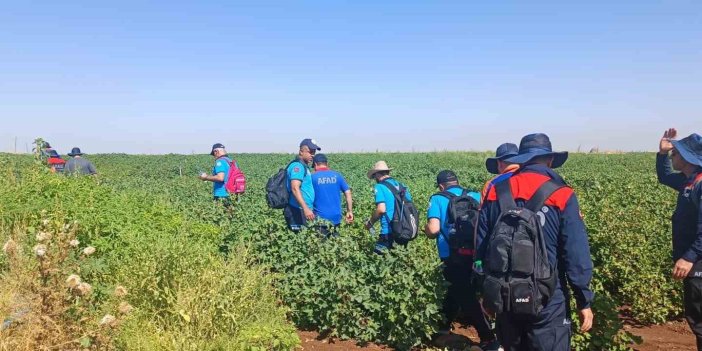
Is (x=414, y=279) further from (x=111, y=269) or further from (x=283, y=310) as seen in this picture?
(x=111, y=269)

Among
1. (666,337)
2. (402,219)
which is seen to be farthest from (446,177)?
(666,337)

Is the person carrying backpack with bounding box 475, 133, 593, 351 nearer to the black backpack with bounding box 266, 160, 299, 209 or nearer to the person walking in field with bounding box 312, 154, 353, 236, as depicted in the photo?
the person walking in field with bounding box 312, 154, 353, 236

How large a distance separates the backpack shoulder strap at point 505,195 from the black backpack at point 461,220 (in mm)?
1138

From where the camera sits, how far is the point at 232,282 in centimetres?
491

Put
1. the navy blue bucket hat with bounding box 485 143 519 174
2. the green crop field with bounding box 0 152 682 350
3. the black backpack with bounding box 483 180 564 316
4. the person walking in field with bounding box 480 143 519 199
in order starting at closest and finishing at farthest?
the black backpack with bounding box 483 180 564 316 → the person walking in field with bounding box 480 143 519 199 → the green crop field with bounding box 0 152 682 350 → the navy blue bucket hat with bounding box 485 143 519 174

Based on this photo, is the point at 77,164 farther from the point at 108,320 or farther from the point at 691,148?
the point at 691,148

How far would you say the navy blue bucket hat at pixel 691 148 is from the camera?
423cm

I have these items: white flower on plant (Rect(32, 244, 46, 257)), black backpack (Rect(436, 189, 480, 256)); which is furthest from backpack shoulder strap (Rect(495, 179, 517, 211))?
white flower on plant (Rect(32, 244, 46, 257))

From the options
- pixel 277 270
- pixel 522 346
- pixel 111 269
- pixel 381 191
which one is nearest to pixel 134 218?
pixel 111 269

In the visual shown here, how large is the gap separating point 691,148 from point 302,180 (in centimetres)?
461

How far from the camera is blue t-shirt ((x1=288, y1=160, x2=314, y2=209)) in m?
7.19

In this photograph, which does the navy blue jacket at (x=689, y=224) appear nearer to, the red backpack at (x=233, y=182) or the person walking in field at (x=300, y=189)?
the person walking in field at (x=300, y=189)

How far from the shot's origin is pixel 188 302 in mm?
4191

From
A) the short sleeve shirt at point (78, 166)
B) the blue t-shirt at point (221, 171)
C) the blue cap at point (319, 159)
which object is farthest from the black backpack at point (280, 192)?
the short sleeve shirt at point (78, 166)
